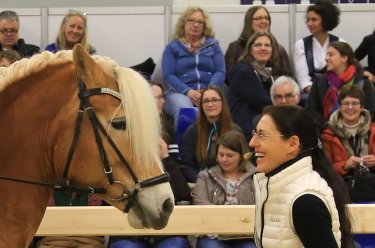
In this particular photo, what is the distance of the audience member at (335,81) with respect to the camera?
666 cm

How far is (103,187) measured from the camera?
305 cm

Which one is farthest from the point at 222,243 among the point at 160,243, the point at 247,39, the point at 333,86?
the point at 247,39

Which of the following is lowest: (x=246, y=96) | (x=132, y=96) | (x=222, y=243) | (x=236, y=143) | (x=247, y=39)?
(x=222, y=243)

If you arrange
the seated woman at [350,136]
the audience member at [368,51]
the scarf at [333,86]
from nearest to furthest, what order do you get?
the seated woman at [350,136] < the scarf at [333,86] < the audience member at [368,51]

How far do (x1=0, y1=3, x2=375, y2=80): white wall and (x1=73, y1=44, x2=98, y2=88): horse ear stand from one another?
432 centimetres

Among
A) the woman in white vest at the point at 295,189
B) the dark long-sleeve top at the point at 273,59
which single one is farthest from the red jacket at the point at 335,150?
the woman in white vest at the point at 295,189

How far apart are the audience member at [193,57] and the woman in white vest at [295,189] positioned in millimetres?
3797

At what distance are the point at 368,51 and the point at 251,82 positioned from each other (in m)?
1.33

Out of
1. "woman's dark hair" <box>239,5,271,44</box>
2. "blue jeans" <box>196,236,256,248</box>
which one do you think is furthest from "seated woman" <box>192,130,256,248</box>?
"woman's dark hair" <box>239,5,271,44</box>

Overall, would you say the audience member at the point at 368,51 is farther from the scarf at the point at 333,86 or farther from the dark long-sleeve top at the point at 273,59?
the dark long-sleeve top at the point at 273,59

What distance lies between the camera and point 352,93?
20.1 feet

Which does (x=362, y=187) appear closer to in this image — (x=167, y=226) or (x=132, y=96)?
(x=167, y=226)

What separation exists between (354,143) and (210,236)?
5.07 feet

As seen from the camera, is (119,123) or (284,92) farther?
(284,92)
